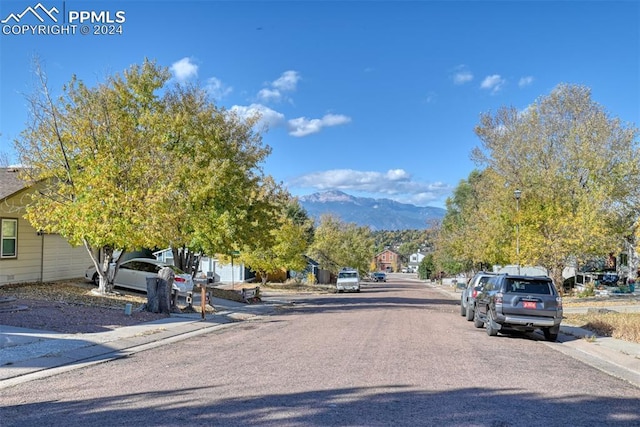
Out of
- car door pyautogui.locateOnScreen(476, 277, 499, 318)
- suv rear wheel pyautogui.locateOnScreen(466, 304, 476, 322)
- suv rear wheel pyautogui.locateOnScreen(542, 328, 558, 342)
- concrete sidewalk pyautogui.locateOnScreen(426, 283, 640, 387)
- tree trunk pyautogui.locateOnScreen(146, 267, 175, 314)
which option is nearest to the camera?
concrete sidewalk pyautogui.locateOnScreen(426, 283, 640, 387)

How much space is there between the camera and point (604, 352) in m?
13.1

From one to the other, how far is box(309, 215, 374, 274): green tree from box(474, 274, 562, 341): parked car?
170 ft

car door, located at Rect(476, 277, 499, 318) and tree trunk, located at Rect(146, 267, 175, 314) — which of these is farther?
tree trunk, located at Rect(146, 267, 175, 314)

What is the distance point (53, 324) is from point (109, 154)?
7450mm

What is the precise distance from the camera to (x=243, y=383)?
8.52m

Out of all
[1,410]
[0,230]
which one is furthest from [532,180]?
[1,410]

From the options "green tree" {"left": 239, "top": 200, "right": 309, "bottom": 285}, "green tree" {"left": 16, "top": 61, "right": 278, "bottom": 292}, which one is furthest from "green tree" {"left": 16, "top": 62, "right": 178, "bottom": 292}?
"green tree" {"left": 239, "top": 200, "right": 309, "bottom": 285}

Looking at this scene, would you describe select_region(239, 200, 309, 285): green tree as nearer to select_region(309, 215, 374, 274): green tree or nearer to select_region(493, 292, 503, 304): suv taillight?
select_region(309, 215, 374, 274): green tree

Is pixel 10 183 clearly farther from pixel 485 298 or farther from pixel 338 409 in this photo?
pixel 338 409

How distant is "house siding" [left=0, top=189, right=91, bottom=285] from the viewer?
2155 cm

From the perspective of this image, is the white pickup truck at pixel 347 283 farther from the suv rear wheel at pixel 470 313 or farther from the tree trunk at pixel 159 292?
the tree trunk at pixel 159 292

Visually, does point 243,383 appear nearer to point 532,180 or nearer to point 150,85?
point 150,85

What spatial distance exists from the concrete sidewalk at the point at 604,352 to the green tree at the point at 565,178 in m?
14.7

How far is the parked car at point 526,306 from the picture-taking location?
15.3m
